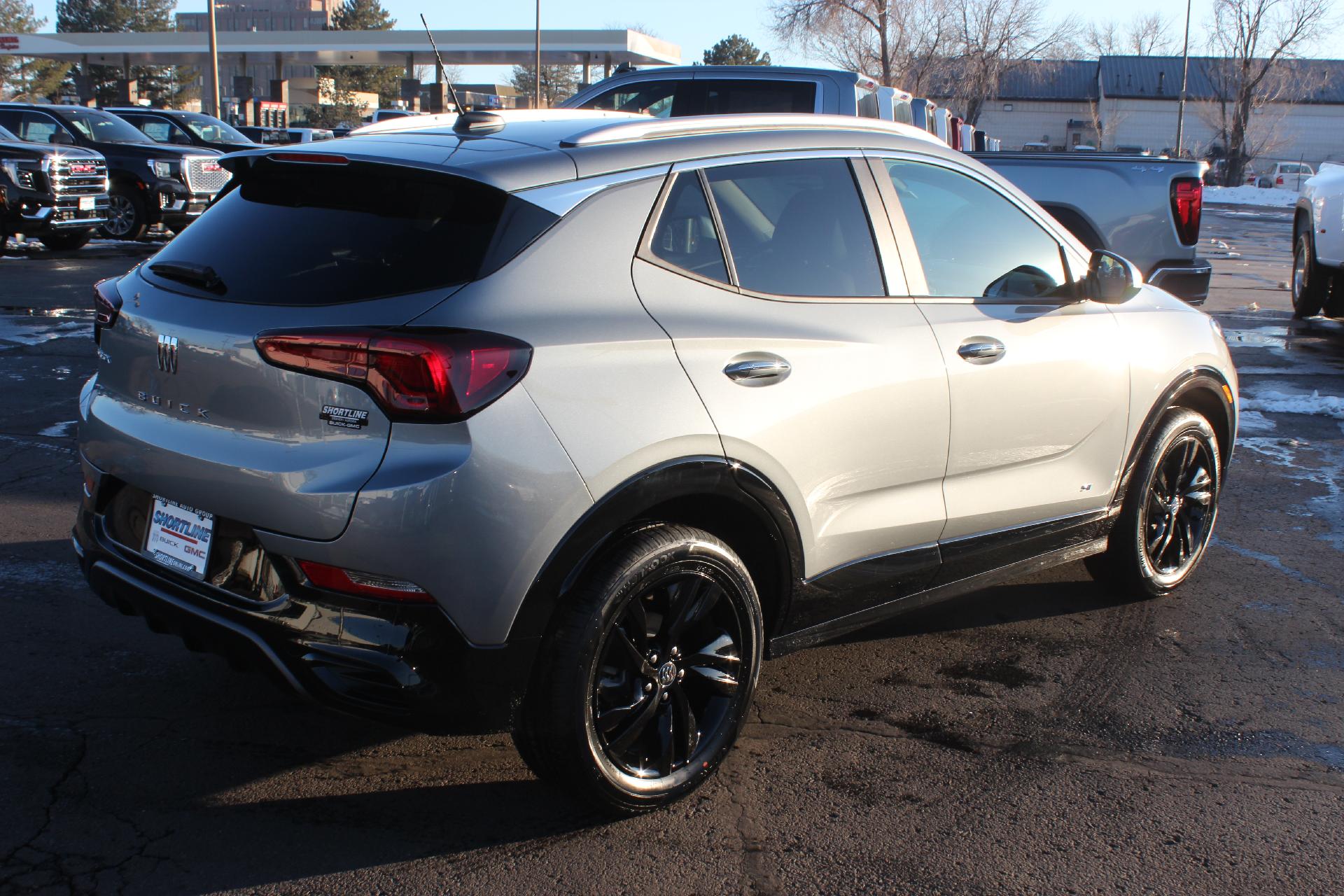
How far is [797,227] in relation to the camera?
3705 mm

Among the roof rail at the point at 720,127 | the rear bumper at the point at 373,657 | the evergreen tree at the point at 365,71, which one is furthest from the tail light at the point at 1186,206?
the evergreen tree at the point at 365,71

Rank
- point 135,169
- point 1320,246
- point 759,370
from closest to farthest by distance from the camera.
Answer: point 759,370 → point 1320,246 → point 135,169

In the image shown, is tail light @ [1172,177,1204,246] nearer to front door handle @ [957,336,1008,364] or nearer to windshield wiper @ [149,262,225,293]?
front door handle @ [957,336,1008,364]

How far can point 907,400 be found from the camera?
3.72 meters

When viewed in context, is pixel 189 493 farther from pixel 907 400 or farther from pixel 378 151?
pixel 907 400

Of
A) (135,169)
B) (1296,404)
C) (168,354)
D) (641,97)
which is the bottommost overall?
(1296,404)

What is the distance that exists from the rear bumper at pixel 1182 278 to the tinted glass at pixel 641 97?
3.89 m

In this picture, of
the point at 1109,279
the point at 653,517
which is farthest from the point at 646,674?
the point at 1109,279

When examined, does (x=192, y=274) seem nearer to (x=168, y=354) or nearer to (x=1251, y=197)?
(x=168, y=354)

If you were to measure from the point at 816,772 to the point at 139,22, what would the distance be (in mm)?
110733

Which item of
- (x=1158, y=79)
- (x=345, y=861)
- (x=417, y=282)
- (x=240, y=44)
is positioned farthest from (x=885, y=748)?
(x=1158, y=79)

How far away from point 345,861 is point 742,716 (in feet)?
3.68

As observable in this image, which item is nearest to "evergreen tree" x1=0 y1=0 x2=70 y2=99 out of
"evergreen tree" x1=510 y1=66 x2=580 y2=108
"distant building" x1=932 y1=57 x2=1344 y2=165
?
"evergreen tree" x1=510 y1=66 x2=580 y2=108

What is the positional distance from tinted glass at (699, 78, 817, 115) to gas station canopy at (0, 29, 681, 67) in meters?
38.0
